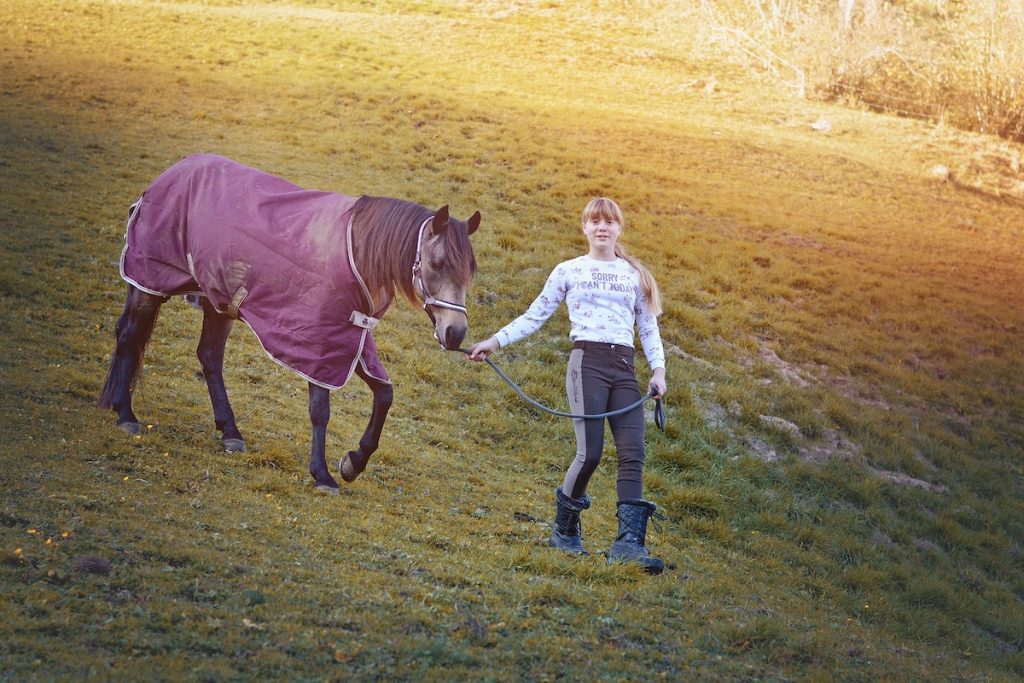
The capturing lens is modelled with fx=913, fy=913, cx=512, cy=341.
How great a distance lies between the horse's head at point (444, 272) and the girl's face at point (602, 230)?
690mm

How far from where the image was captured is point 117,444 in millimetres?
6062

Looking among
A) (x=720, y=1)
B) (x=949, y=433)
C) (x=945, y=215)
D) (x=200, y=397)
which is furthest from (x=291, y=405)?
(x=720, y=1)

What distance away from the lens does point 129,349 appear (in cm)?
656

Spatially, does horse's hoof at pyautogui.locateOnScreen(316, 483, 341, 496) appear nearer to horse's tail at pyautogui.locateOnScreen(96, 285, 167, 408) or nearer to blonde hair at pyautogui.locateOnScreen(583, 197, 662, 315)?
horse's tail at pyautogui.locateOnScreen(96, 285, 167, 408)

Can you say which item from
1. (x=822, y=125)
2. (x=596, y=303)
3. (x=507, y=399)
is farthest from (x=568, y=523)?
(x=822, y=125)

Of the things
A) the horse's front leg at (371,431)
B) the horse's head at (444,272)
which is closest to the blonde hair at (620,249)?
the horse's head at (444,272)

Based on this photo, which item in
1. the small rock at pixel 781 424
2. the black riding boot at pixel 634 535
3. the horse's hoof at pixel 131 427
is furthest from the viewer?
the small rock at pixel 781 424

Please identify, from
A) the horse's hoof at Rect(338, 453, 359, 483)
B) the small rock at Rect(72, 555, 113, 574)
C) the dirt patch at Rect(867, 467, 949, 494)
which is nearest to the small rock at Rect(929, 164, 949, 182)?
the dirt patch at Rect(867, 467, 949, 494)

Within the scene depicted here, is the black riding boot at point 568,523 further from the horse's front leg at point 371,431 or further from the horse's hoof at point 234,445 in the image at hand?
the horse's hoof at point 234,445

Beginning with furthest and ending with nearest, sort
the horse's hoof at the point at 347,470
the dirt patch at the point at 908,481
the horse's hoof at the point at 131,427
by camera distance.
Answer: the dirt patch at the point at 908,481 < the horse's hoof at the point at 131,427 < the horse's hoof at the point at 347,470

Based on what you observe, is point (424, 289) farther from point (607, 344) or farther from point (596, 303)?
point (607, 344)

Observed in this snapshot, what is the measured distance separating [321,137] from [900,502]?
1183 centimetres

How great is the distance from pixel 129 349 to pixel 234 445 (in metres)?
1.03

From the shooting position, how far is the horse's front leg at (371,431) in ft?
19.5
